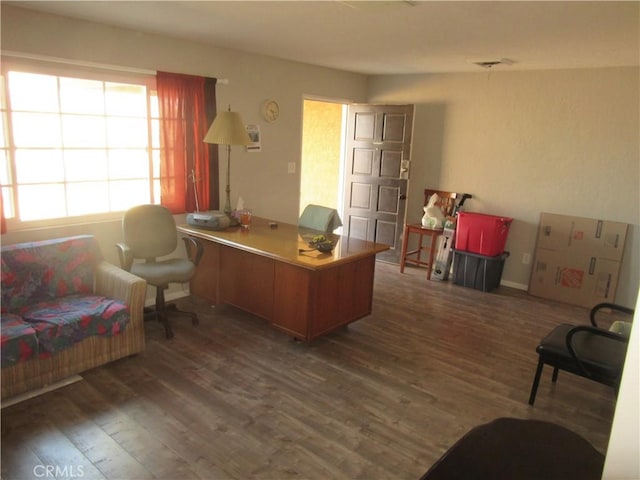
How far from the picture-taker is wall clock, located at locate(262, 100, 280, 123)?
15.9ft

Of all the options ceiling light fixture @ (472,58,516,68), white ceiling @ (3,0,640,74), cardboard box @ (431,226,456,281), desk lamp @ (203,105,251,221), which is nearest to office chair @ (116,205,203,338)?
desk lamp @ (203,105,251,221)

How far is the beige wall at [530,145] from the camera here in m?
4.49

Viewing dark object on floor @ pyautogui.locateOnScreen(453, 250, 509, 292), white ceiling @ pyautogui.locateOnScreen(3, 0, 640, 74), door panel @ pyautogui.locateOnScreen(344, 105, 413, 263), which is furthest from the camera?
door panel @ pyautogui.locateOnScreen(344, 105, 413, 263)

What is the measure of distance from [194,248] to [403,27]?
97.9 inches

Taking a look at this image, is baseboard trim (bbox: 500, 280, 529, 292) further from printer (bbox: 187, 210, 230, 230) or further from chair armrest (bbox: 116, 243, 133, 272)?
chair armrest (bbox: 116, 243, 133, 272)

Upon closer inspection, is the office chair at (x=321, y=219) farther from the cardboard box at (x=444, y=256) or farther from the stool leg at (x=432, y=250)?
the cardboard box at (x=444, y=256)

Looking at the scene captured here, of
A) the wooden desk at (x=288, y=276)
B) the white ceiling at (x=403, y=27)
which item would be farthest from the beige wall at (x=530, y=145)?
the wooden desk at (x=288, y=276)

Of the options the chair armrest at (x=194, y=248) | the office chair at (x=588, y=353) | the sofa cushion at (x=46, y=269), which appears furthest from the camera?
Answer: the chair armrest at (x=194, y=248)

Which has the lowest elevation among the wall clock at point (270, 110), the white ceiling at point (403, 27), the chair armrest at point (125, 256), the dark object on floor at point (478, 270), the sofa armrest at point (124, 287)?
the dark object on floor at point (478, 270)

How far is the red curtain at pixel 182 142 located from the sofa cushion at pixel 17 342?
1727 millimetres

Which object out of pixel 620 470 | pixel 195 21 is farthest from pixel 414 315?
pixel 620 470

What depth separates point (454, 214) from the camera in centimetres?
548

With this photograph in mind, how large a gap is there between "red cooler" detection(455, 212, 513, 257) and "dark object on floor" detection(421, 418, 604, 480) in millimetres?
3900

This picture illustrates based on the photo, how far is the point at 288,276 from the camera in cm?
343
